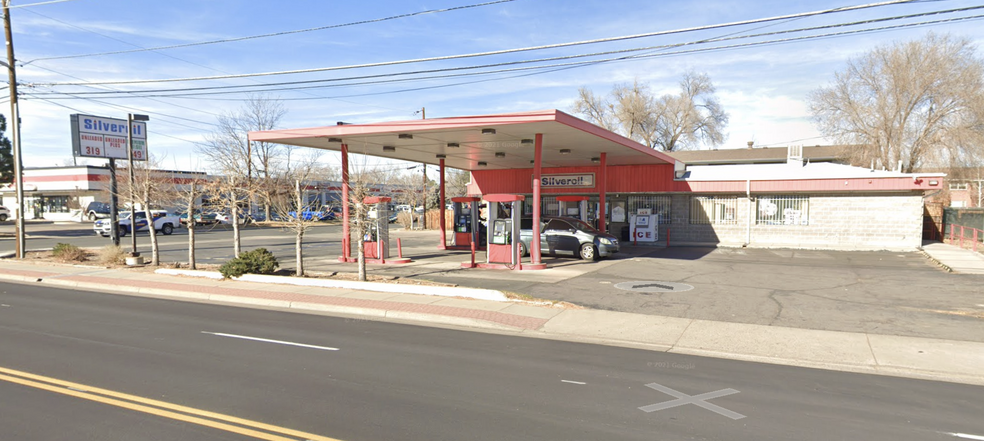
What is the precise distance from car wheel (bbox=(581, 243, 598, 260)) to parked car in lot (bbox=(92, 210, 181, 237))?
93.6ft

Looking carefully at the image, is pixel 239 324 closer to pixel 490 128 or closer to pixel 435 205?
pixel 490 128

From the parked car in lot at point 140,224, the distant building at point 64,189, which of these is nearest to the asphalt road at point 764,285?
the parked car in lot at point 140,224

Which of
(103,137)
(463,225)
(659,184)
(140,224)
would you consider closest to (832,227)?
(659,184)

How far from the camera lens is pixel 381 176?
175 feet

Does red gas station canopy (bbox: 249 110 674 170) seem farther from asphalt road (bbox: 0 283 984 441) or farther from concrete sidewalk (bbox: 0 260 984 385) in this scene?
asphalt road (bbox: 0 283 984 441)

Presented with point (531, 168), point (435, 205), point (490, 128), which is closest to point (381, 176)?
point (435, 205)

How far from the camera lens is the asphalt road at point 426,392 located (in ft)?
16.9

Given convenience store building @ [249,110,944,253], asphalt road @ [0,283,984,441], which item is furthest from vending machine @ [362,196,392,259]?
asphalt road @ [0,283,984,441]

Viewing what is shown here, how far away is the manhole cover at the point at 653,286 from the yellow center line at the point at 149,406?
9934mm

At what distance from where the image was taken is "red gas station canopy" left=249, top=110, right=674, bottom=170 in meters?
14.8

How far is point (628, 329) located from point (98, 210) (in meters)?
56.4

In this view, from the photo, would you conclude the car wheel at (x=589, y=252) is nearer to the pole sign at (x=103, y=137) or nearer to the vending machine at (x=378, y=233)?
the vending machine at (x=378, y=233)

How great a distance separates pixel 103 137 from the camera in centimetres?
2148

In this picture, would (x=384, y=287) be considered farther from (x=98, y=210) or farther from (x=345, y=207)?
(x=98, y=210)
